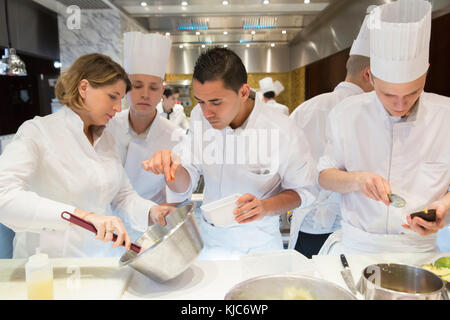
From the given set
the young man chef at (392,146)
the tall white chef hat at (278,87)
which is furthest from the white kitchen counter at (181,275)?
the tall white chef hat at (278,87)

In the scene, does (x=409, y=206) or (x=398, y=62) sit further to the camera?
(x=409, y=206)

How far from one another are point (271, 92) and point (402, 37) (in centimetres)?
45

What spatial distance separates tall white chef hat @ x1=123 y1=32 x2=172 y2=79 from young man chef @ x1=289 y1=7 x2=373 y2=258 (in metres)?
0.58

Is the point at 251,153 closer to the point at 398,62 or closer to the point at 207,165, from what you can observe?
the point at 207,165

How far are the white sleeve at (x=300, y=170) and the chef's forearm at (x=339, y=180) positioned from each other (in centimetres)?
8

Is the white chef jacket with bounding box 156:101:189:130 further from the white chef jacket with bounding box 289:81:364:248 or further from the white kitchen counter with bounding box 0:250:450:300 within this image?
the white kitchen counter with bounding box 0:250:450:300

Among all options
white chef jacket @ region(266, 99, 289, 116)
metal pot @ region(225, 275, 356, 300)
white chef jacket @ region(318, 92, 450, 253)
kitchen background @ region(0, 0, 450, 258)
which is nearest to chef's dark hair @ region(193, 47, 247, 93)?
kitchen background @ region(0, 0, 450, 258)

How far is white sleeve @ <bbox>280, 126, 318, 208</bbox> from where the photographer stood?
1441 mm

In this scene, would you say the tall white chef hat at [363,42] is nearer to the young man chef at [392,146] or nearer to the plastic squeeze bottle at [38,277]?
the young man chef at [392,146]
